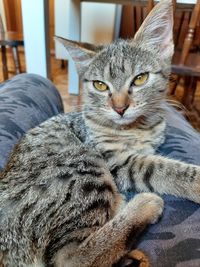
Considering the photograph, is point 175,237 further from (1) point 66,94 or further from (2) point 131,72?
(1) point 66,94

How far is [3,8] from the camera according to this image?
3.87 meters

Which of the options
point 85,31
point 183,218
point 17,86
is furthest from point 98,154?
point 85,31

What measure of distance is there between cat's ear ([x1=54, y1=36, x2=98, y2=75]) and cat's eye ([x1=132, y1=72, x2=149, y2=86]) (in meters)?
0.20

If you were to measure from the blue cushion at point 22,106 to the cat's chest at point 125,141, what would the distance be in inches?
10.3

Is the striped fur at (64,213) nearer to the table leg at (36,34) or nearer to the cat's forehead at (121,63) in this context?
the cat's forehead at (121,63)

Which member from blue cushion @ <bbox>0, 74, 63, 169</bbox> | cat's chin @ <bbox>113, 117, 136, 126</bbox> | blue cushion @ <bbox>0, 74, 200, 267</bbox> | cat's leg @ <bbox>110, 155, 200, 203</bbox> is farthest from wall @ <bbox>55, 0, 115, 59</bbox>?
cat's leg @ <bbox>110, 155, 200, 203</bbox>

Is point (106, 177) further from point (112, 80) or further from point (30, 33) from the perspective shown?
point (30, 33)

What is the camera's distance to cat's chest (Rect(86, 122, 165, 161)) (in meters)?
0.95

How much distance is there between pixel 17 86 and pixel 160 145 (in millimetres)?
649

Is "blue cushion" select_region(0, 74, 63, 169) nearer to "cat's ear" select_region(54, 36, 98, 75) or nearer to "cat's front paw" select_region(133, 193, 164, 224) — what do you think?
"cat's ear" select_region(54, 36, 98, 75)

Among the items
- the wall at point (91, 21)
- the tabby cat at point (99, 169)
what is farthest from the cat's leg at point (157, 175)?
the wall at point (91, 21)

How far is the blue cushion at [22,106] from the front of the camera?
0.95 metres

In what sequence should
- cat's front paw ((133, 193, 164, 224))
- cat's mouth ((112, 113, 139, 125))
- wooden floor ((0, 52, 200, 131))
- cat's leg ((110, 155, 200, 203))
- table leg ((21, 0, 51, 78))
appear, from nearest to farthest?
cat's front paw ((133, 193, 164, 224)) < cat's leg ((110, 155, 200, 203)) < cat's mouth ((112, 113, 139, 125)) < table leg ((21, 0, 51, 78)) < wooden floor ((0, 52, 200, 131))

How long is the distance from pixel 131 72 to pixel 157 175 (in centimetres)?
33
